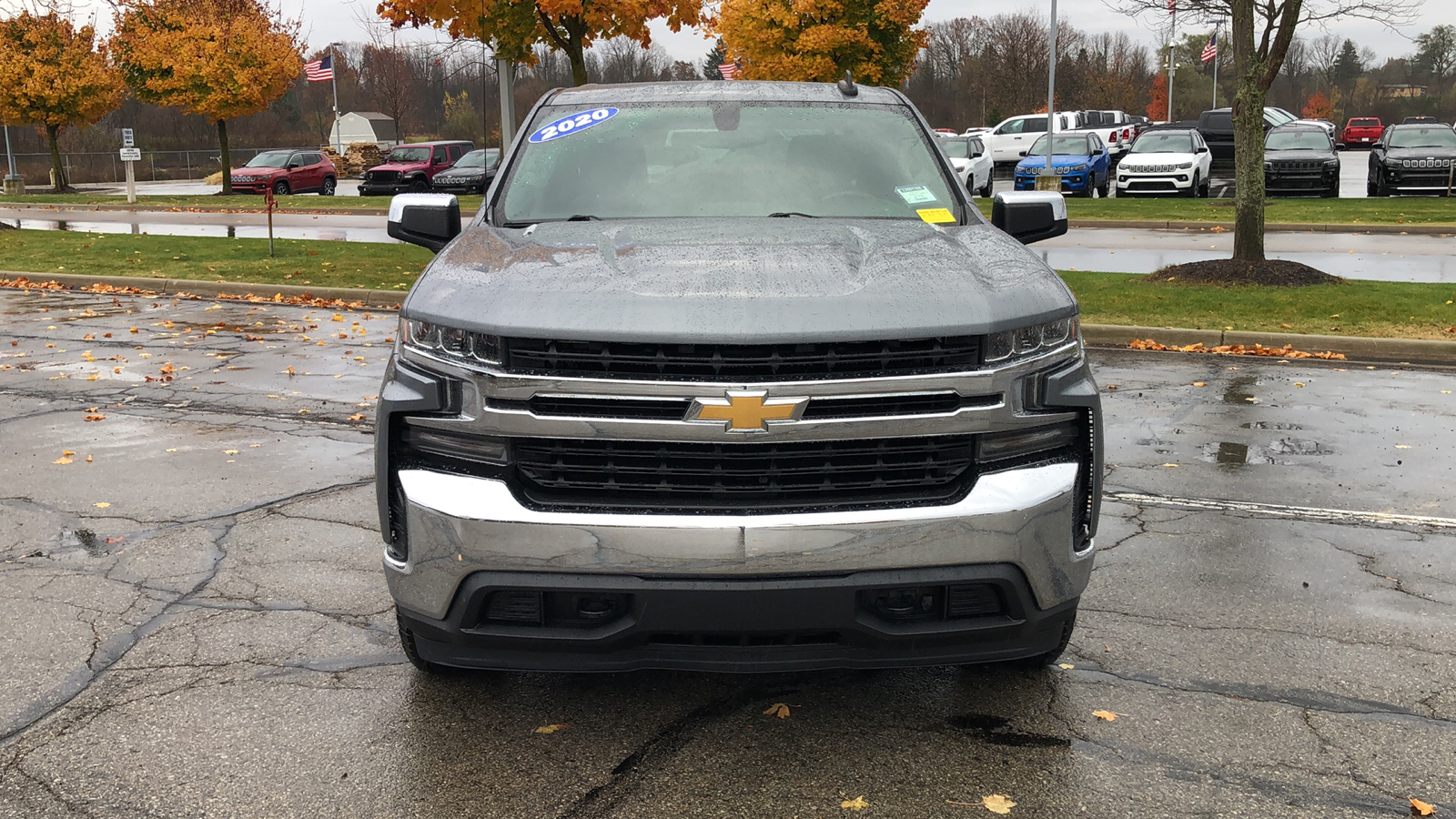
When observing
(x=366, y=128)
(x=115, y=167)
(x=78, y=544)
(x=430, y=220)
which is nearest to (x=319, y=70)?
(x=115, y=167)

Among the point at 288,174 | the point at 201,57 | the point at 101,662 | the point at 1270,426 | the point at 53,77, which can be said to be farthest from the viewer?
the point at 53,77

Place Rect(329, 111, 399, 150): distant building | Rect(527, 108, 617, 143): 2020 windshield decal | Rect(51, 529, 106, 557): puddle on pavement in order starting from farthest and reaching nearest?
Rect(329, 111, 399, 150): distant building → Rect(51, 529, 106, 557): puddle on pavement → Rect(527, 108, 617, 143): 2020 windshield decal

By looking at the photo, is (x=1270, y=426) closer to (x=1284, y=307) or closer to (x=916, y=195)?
(x=916, y=195)

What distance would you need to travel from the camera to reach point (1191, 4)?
16.5 m

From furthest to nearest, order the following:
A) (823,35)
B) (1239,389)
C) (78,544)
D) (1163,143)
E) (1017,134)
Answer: (1017,134) < (823,35) < (1163,143) < (1239,389) < (78,544)

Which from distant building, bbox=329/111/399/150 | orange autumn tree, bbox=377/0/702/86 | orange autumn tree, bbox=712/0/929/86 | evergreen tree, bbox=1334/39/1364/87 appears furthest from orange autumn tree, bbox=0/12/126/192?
evergreen tree, bbox=1334/39/1364/87

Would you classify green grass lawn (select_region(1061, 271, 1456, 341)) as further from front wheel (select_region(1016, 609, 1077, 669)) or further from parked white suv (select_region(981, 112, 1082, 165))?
parked white suv (select_region(981, 112, 1082, 165))

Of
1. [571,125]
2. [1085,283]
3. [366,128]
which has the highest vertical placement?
[366,128]

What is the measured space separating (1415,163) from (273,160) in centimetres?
3169

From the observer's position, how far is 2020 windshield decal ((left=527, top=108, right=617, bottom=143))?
193 inches

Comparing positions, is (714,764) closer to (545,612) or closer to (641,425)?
(545,612)

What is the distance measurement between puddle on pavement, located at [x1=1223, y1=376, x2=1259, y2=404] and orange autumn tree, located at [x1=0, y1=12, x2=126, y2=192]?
3976cm

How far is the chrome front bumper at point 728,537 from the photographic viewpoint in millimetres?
3078

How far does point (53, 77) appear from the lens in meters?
41.0
